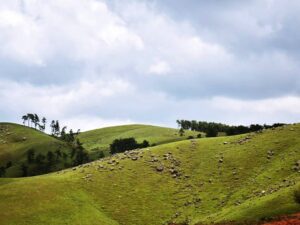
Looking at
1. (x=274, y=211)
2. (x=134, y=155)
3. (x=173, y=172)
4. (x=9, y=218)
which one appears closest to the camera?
(x=274, y=211)

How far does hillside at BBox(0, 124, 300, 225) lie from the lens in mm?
81875

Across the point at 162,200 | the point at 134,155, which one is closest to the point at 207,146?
the point at 134,155

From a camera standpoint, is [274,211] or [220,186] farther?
[220,186]

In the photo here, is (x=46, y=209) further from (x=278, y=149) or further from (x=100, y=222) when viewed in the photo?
(x=278, y=149)

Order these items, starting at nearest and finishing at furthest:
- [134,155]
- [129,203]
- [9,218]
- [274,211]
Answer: [274,211] → [9,218] → [129,203] → [134,155]

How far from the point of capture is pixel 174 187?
100 meters

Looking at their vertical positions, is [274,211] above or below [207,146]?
below

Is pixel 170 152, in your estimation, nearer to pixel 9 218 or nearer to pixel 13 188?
pixel 13 188

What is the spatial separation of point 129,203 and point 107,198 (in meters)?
6.07

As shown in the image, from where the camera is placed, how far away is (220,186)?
9444cm

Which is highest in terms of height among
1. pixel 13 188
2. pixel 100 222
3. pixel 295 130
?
pixel 295 130

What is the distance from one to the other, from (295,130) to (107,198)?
52.3 metres

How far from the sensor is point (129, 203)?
93.5 metres

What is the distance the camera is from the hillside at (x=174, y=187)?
8188 cm
